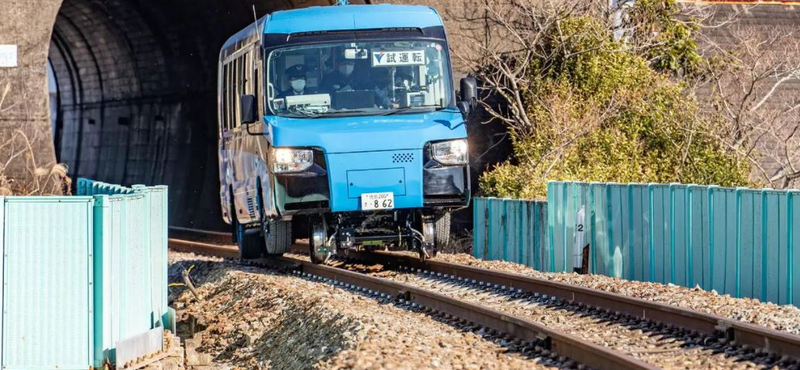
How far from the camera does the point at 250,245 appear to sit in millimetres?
19391

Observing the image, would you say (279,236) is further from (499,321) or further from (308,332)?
(499,321)

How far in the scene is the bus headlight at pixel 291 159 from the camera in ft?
48.8

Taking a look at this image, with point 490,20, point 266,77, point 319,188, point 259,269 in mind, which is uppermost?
point 490,20

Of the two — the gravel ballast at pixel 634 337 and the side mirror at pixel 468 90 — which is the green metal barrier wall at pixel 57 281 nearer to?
the gravel ballast at pixel 634 337

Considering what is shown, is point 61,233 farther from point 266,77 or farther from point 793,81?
point 793,81

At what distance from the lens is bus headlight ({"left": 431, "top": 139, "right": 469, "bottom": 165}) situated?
15086 millimetres

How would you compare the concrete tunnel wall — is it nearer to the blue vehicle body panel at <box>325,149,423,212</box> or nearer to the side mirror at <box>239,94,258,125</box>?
the side mirror at <box>239,94,258,125</box>

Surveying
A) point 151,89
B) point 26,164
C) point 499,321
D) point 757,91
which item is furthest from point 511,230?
point 151,89

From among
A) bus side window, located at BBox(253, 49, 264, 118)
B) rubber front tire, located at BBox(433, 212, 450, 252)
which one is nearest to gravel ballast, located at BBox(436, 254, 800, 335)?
rubber front tire, located at BBox(433, 212, 450, 252)

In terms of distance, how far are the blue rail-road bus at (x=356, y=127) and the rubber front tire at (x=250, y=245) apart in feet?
8.10

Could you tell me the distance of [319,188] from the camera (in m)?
14.9

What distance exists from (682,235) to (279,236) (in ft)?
17.9

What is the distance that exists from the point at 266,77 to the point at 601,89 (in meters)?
9.29

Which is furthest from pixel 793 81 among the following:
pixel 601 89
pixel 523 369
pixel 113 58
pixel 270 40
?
pixel 523 369
